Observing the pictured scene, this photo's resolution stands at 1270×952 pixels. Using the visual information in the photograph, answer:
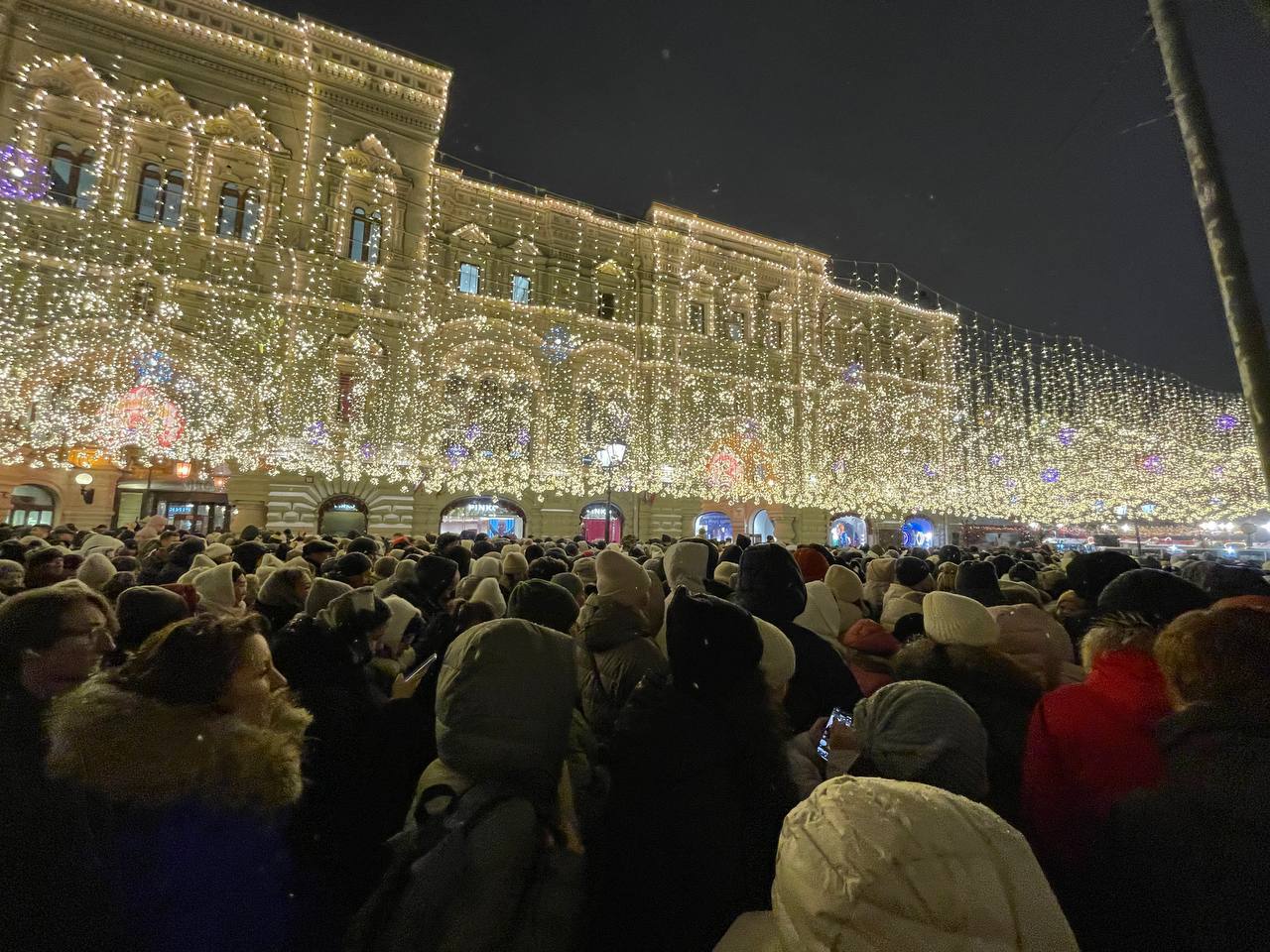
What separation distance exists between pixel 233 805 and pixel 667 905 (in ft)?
3.56

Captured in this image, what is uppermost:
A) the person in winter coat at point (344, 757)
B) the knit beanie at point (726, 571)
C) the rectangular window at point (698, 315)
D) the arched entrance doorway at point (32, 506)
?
the rectangular window at point (698, 315)

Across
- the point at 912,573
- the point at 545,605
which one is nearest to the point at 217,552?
the point at 545,605

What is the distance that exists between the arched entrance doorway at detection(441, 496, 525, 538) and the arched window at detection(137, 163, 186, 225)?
11.9 m

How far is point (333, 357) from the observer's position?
60.8ft

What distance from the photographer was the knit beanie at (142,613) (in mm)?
2664

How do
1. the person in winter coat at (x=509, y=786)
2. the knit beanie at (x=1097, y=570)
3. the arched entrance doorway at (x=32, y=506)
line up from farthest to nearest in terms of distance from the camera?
the arched entrance doorway at (x=32, y=506) < the knit beanie at (x=1097, y=570) < the person in winter coat at (x=509, y=786)

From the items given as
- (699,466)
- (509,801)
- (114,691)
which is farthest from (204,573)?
(699,466)

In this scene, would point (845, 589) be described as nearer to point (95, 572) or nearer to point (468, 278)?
point (95, 572)

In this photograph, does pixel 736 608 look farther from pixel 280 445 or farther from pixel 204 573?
pixel 280 445

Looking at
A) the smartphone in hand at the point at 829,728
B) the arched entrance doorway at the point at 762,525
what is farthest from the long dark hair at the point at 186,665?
the arched entrance doorway at the point at 762,525

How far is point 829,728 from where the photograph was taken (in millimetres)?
2457

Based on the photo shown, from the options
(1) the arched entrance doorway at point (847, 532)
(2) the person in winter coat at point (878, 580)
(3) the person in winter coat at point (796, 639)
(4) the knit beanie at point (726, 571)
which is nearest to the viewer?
(3) the person in winter coat at point (796, 639)

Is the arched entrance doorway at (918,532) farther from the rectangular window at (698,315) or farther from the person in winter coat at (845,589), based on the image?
the person in winter coat at (845,589)

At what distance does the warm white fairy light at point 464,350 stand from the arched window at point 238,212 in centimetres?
37
